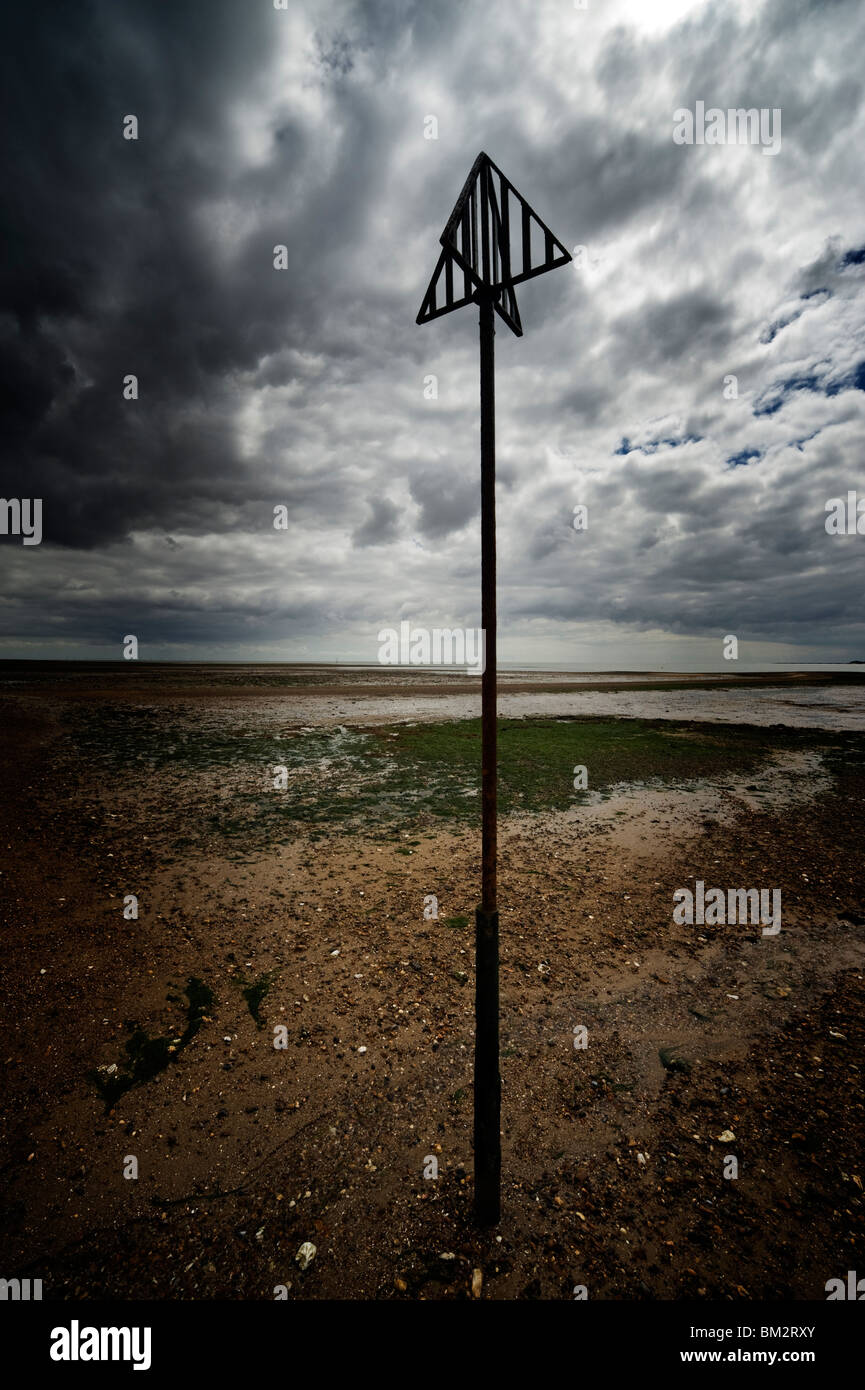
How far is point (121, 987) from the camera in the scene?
7.42m

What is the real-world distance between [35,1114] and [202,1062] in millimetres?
1640

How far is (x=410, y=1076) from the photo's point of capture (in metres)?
5.95

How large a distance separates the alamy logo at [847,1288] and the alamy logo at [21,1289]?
6.26 metres

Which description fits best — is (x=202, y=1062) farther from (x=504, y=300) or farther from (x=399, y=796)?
(x=399, y=796)

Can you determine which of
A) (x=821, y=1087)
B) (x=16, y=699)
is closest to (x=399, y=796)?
(x=821, y=1087)

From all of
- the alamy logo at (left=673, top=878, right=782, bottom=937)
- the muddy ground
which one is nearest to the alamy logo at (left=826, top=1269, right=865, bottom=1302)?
the muddy ground

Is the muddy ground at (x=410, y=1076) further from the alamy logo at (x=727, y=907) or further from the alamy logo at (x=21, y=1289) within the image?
the alamy logo at (x=727, y=907)

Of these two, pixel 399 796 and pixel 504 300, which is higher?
pixel 504 300

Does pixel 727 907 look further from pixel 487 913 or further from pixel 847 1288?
pixel 487 913

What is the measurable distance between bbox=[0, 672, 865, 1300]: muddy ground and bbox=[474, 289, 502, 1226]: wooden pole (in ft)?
2.10
